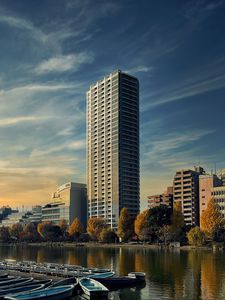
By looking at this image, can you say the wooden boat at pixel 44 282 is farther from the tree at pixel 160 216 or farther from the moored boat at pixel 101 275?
the tree at pixel 160 216

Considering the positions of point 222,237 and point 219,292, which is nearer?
point 219,292

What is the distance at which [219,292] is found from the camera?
2042 inches

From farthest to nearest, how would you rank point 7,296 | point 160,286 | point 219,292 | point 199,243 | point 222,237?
point 222,237, point 199,243, point 160,286, point 219,292, point 7,296

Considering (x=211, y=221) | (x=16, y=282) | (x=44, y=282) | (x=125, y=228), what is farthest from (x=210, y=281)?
(x=125, y=228)

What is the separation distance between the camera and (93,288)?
48.1 metres

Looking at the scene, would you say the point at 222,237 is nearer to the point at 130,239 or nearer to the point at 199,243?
the point at 199,243

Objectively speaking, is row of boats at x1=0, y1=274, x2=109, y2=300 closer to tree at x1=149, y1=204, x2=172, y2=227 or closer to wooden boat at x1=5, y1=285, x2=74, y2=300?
wooden boat at x1=5, y1=285, x2=74, y2=300

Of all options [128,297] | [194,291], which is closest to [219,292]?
[194,291]

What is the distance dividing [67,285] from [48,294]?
19.2 feet

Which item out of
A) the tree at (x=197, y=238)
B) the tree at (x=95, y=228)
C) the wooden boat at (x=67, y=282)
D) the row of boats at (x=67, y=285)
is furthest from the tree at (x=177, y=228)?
the wooden boat at (x=67, y=282)

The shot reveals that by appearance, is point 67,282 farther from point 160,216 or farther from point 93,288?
point 160,216

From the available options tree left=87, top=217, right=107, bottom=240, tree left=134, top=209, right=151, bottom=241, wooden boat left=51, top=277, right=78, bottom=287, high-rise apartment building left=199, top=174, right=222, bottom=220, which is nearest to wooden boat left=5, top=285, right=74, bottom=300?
wooden boat left=51, top=277, right=78, bottom=287

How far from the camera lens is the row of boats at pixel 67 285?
44250 millimetres

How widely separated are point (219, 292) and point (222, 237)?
3838 inches
